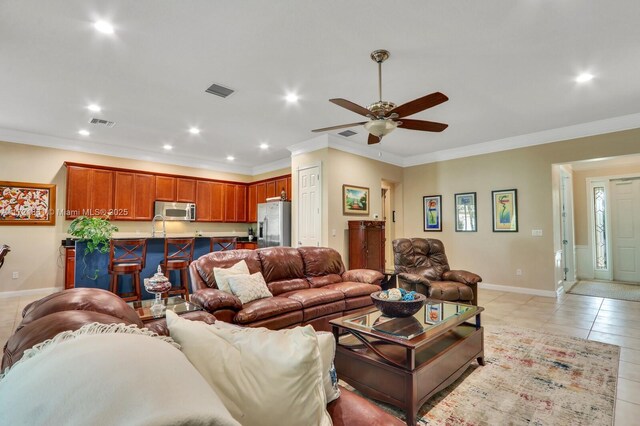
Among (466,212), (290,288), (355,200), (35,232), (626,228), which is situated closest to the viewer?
(290,288)

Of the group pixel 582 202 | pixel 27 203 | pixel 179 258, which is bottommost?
pixel 179 258

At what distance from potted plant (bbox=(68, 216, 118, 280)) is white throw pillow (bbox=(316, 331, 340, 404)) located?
4.28m

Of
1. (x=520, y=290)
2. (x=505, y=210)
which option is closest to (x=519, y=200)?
(x=505, y=210)

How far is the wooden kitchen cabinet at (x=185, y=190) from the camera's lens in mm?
7159

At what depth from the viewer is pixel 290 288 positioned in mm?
3713

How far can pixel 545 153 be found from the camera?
5.41m

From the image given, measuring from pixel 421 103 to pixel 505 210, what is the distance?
407cm

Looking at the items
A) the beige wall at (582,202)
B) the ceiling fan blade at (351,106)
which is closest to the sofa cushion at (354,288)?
the ceiling fan blade at (351,106)

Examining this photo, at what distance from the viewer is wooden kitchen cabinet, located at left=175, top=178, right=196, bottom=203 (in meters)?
7.16

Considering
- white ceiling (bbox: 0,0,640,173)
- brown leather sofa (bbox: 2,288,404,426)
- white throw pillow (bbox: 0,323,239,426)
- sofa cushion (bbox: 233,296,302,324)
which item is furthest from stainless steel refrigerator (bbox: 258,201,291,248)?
white throw pillow (bbox: 0,323,239,426)

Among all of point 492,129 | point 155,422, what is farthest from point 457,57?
point 155,422

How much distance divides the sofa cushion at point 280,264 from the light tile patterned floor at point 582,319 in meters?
2.49

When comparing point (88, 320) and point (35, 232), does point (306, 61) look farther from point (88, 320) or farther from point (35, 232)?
point (35, 232)

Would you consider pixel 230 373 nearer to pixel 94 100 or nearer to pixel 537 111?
pixel 94 100
